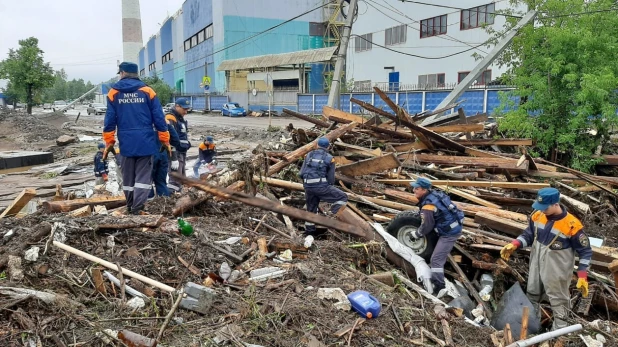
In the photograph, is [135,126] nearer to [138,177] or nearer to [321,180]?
[138,177]

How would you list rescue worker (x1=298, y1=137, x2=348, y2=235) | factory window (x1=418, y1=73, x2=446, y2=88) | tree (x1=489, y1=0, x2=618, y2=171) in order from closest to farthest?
1. rescue worker (x1=298, y1=137, x2=348, y2=235)
2. tree (x1=489, y1=0, x2=618, y2=171)
3. factory window (x1=418, y1=73, x2=446, y2=88)

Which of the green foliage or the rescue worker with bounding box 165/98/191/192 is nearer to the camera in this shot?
the rescue worker with bounding box 165/98/191/192

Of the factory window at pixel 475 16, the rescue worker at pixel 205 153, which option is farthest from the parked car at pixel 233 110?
the rescue worker at pixel 205 153

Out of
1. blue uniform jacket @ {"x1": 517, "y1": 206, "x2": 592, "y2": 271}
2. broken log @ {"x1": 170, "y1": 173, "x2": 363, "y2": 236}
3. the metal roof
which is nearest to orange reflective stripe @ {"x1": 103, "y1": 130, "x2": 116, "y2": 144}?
broken log @ {"x1": 170, "y1": 173, "x2": 363, "y2": 236}

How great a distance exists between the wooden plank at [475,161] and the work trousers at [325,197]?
2.68 meters

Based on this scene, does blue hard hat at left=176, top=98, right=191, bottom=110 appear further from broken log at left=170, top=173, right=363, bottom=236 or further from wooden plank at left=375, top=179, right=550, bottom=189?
wooden plank at left=375, top=179, right=550, bottom=189

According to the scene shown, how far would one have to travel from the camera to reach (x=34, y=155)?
14.1 m

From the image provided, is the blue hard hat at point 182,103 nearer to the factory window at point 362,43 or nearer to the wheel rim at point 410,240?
the wheel rim at point 410,240

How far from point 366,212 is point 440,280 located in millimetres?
2042

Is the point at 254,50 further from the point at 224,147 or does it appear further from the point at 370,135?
the point at 370,135

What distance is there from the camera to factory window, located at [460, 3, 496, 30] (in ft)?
84.0

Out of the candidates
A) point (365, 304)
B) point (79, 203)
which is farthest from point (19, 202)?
point (365, 304)

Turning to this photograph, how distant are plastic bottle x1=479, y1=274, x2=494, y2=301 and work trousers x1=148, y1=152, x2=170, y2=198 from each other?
4.47m

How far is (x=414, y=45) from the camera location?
3061 cm
